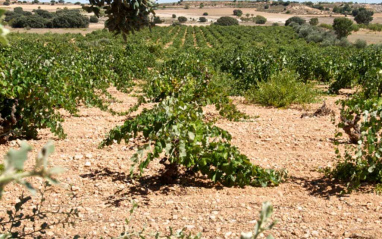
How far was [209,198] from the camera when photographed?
3578 millimetres

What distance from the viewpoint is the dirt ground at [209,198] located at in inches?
120

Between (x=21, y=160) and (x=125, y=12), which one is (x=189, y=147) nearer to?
(x=125, y=12)

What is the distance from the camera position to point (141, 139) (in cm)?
556

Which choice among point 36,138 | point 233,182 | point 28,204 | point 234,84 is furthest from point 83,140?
point 234,84

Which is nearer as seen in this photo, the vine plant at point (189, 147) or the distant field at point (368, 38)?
the vine plant at point (189, 147)

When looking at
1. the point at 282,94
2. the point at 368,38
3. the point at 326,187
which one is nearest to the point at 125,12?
the point at 326,187

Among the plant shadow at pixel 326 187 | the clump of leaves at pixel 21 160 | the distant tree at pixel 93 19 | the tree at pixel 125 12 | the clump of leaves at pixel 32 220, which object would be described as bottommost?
the distant tree at pixel 93 19

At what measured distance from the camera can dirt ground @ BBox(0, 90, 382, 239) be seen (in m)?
3.05

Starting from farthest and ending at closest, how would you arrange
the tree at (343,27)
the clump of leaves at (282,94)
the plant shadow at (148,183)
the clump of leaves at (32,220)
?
the tree at (343,27) → the clump of leaves at (282,94) → the plant shadow at (148,183) → the clump of leaves at (32,220)

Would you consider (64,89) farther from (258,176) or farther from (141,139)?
(258,176)

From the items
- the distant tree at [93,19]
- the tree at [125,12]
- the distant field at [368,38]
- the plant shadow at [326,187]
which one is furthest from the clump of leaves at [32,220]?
the distant tree at [93,19]

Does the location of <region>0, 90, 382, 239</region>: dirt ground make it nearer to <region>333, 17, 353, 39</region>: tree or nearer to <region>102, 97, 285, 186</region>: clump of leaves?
<region>102, 97, 285, 186</region>: clump of leaves

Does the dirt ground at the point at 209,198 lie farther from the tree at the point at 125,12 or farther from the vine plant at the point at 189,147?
the tree at the point at 125,12

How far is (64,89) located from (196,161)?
3027 mm
